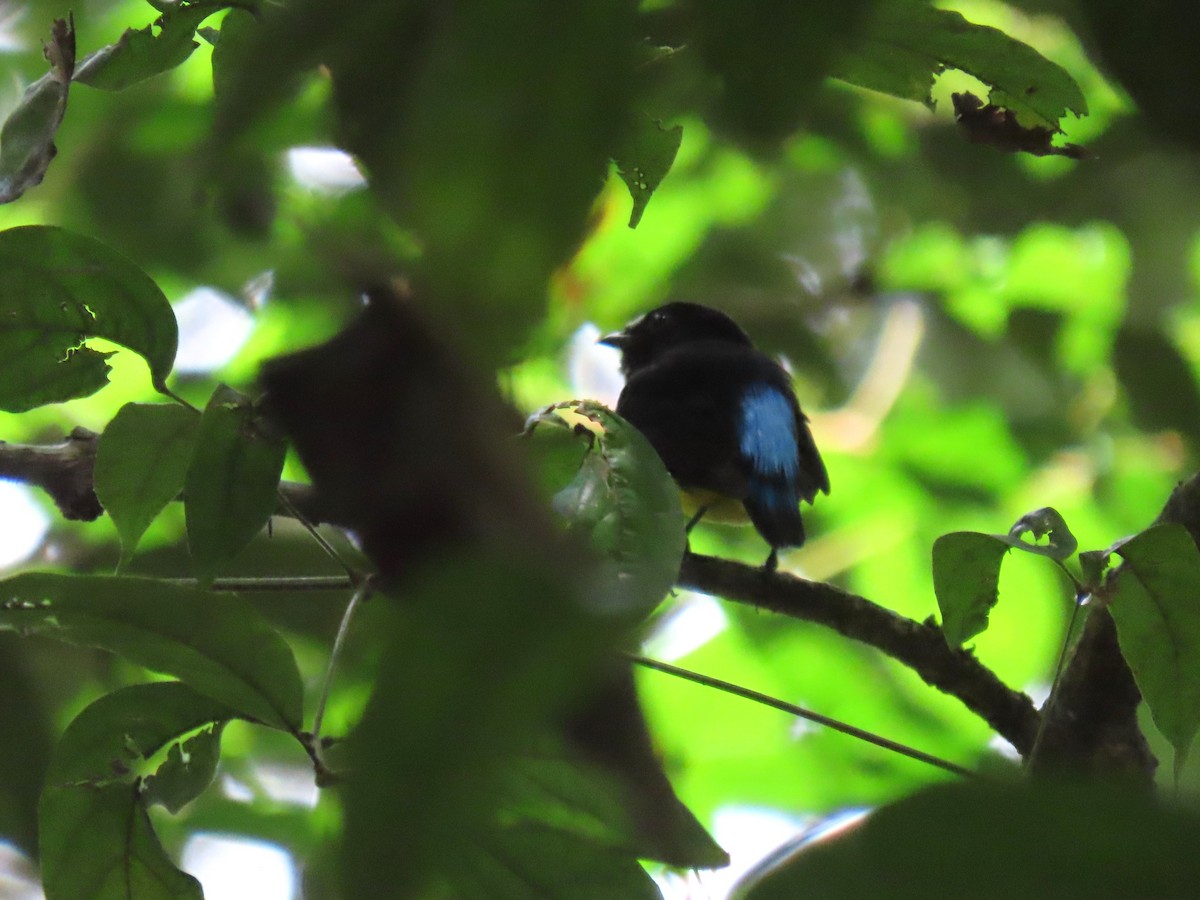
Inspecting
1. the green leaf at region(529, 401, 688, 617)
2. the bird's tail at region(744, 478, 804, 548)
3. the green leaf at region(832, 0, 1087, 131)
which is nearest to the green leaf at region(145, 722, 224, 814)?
the green leaf at region(529, 401, 688, 617)

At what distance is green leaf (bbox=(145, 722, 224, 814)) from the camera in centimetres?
142

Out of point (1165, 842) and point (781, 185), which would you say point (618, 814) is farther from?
point (781, 185)

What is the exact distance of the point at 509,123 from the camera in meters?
0.47

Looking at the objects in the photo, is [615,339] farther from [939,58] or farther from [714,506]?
[939,58]

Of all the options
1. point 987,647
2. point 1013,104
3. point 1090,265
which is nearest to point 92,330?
point 1013,104

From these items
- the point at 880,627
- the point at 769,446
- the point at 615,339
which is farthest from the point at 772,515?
the point at 615,339

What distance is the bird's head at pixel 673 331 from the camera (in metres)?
4.39

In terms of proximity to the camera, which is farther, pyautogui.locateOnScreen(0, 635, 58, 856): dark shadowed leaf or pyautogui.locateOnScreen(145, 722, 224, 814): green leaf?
pyautogui.locateOnScreen(0, 635, 58, 856): dark shadowed leaf

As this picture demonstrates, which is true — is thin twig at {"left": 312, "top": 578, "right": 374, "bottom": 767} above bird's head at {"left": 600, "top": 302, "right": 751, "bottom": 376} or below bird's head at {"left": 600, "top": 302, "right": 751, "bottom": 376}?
above

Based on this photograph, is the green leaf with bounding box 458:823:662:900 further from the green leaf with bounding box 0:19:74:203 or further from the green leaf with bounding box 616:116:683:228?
the green leaf with bounding box 0:19:74:203

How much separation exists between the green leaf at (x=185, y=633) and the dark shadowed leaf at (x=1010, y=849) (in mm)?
896

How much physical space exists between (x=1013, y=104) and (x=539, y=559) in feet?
3.56

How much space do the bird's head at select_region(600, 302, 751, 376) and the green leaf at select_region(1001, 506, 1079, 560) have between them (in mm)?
2827

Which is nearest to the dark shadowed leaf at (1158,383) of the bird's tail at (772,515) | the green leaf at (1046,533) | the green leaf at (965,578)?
the bird's tail at (772,515)
